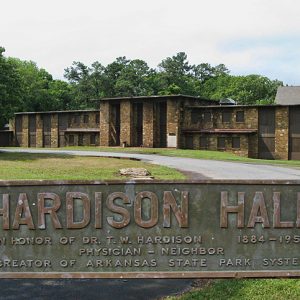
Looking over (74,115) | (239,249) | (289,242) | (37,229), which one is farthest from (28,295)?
(74,115)

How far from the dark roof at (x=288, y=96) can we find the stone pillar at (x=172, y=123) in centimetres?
1581

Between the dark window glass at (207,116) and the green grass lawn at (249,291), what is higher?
the dark window glass at (207,116)

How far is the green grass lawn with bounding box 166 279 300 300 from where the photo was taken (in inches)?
252

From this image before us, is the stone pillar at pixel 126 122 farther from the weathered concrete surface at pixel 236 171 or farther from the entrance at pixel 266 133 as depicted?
the weathered concrete surface at pixel 236 171

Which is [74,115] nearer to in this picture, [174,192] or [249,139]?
[249,139]

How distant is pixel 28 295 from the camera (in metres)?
7.02

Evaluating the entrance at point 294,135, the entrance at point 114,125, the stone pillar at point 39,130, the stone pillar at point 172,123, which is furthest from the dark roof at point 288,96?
the stone pillar at point 39,130

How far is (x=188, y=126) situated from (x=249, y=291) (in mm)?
46833

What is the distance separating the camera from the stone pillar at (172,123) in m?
52.0

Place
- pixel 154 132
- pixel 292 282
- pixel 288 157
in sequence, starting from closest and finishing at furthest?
pixel 292 282, pixel 288 157, pixel 154 132

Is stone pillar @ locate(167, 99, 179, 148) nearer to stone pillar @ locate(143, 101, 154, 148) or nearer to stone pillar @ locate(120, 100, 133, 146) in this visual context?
stone pillar @ locate(143, 101, 154, 148)

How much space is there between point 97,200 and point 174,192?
2.72 feet

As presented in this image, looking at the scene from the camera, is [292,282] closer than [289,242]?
No

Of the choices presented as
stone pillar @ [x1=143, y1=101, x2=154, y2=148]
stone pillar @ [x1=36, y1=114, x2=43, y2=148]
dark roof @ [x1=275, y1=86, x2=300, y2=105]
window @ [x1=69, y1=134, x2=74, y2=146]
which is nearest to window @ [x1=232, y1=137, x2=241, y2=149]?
stone pillar @ [x1=143, y1=101, x2=154, y2=148]
